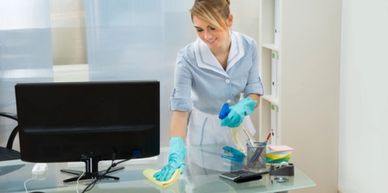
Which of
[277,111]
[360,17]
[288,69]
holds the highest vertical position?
[360,17]

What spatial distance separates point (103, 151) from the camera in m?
1.94

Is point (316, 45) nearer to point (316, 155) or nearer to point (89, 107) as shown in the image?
point (316, 155)

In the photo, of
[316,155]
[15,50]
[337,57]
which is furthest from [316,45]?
[15,50]

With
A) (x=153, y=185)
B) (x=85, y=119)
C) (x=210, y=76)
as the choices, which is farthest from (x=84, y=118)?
(x=210, y=76)

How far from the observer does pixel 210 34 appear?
7.55 ft

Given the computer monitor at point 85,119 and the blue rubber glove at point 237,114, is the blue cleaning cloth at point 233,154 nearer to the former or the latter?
the blue rubber glove at point 237,114

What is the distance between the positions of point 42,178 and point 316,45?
1.77m

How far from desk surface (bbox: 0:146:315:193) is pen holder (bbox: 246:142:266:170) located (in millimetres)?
71

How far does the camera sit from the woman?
2.30 meters

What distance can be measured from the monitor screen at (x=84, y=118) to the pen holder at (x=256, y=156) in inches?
15.4

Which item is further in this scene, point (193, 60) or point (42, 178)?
point (193, 60)

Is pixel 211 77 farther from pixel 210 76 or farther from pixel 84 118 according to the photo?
pixel 84 118

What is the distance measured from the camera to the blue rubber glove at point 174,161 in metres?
1.89

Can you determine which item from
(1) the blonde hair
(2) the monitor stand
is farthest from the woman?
(2) the monitor stand
